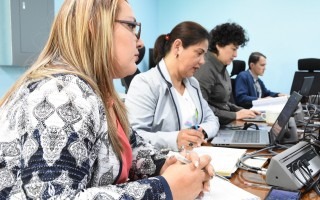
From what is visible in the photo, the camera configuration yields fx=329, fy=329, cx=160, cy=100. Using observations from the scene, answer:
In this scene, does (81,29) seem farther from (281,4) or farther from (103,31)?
(281,4)

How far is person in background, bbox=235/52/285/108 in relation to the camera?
360 centimetres

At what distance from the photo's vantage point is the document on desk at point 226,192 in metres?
0.78

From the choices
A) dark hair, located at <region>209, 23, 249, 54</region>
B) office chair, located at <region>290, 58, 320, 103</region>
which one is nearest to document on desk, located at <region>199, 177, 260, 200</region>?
dark hair, located at <region>209, 23, 249, 54</region>

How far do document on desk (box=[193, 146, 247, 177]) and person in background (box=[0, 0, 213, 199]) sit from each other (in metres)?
0.22

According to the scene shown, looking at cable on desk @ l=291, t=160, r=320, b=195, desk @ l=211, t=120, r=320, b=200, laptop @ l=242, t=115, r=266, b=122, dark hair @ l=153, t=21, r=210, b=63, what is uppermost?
dark hair @ l=153, t=21, r=210, b=63

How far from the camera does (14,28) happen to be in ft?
6.97

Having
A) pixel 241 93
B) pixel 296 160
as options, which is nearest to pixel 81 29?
pixel 296 160

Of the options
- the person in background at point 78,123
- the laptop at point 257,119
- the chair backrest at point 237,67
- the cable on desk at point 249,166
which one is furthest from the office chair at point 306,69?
the person in background at point 78,123

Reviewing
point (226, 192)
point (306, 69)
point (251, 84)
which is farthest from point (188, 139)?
point (306, 69)

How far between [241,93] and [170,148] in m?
2.54

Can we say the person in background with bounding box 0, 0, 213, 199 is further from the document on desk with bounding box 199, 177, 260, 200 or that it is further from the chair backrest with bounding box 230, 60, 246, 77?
the chair backrest with bounding box 230, 60, 246, 77

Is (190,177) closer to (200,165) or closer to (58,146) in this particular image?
(200,165)

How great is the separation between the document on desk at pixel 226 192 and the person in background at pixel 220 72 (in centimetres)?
121

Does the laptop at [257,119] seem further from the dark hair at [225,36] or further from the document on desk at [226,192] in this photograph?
the document on desk at [226,192]
